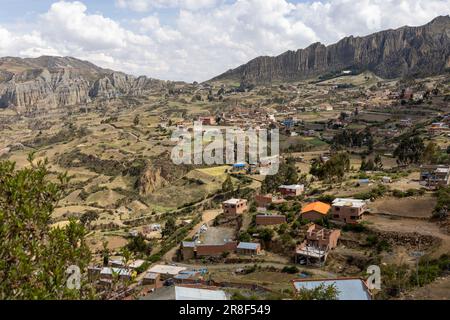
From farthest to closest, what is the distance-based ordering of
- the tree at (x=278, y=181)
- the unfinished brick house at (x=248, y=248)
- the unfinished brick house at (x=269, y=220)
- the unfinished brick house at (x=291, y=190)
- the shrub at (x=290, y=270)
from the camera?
the tree at (x=278, y=181) < the unfinished brick house at (x=291, y=190) < the unfinished brick house at (x=269, y=220) < the unfinished brick house at (x=248, y=248) < the shrub at (x=290, y=270)

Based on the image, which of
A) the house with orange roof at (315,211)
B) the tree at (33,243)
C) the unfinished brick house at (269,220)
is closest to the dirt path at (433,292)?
the house with orange roof at (315,211)

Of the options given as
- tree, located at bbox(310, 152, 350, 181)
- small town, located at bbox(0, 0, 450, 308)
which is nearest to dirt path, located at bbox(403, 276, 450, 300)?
small town, located at bbox(0, 0, 450, 308)

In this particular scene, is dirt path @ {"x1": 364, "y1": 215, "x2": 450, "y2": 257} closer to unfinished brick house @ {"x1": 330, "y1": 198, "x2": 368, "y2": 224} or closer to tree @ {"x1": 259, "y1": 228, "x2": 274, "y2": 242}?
unfinished brick house @ {"x1": 330, "y1": 198, "x2": 368, "y2": 224}

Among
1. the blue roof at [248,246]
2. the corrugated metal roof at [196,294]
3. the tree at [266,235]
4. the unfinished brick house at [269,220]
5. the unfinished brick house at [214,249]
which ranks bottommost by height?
the unfinished brick house at [214,249]

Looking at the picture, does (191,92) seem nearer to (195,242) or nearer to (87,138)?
(87,138)

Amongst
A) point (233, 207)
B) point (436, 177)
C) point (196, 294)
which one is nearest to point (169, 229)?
point (233, 207)

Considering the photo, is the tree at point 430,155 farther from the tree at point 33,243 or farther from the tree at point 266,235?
the tree at point 33,243
